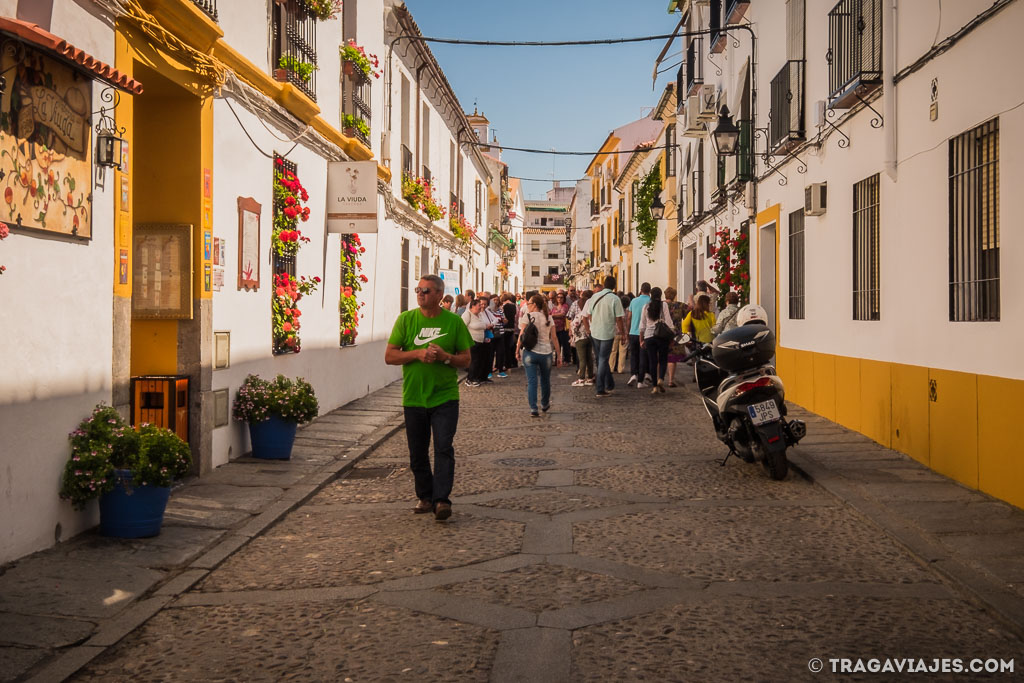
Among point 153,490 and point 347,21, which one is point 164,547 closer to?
point 153,490

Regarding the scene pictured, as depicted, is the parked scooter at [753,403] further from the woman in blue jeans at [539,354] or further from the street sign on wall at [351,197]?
the street sign on wall at [351,197]

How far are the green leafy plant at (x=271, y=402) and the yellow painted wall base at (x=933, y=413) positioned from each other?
551 cm

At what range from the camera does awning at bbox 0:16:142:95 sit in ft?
17.4

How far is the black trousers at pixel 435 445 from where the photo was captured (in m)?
7.23

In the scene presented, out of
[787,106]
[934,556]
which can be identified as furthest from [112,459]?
[787,106]

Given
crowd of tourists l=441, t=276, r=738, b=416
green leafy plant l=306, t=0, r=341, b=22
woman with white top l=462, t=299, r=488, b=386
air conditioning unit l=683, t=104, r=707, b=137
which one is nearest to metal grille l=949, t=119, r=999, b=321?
crowd of tourists l=441, t=276, r=738, b=416

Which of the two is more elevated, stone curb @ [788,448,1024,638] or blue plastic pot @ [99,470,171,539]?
blue plastic pot @ [99,470,171,539]

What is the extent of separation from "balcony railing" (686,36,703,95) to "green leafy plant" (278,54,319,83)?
1254 centimetres

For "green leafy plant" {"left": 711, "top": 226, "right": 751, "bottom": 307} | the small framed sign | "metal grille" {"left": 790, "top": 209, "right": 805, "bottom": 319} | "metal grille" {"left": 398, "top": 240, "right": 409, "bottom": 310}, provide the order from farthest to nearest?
1. "metal grille" {"left": 398, "top": 240, "right": 409, "bottom": 310}
2. "green leafy plant" {"left": 711, "top": 226, "right": 751, "bottom": 307}
3. "metal grille" {"left": 790, "top": 209, "right": 805, "bottom": 319}
4. the small framed sign

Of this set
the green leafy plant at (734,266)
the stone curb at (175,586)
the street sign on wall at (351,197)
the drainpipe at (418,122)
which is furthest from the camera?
the drainpipe at (418,122)

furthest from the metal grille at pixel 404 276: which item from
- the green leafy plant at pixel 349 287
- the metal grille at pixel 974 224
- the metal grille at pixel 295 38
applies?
the metal grille at pixel 974 224

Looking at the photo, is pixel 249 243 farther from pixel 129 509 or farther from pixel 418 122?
pixel 418 122

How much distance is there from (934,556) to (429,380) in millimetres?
3405

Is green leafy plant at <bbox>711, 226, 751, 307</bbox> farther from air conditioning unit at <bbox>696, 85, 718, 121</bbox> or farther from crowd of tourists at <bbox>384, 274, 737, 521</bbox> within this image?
air conditioning unit at <bbox>696, 85, 718, 121</bbox>
